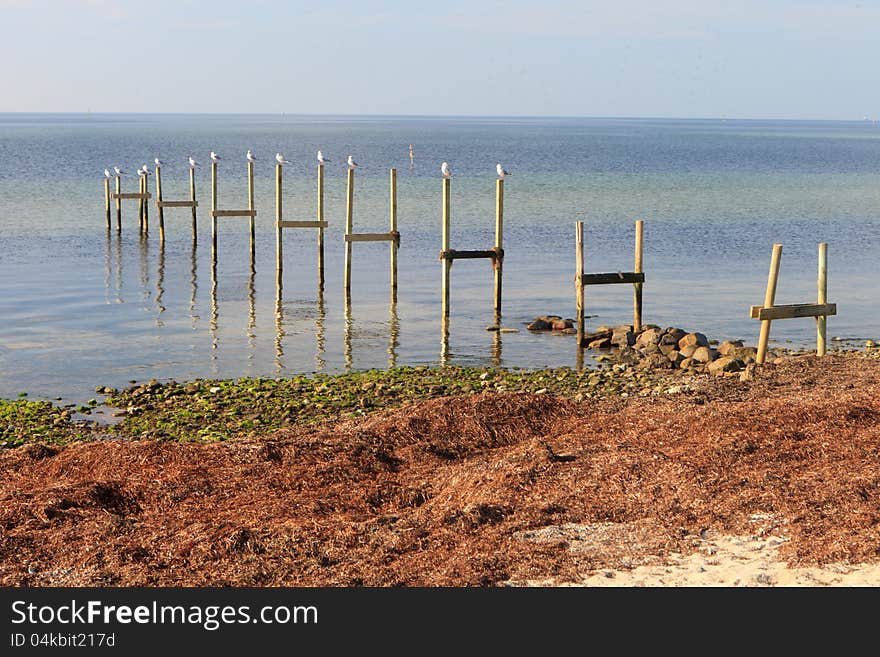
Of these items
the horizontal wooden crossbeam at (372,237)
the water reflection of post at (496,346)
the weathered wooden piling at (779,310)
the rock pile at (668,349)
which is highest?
the horizontal wooden crossbeam at (372,237)

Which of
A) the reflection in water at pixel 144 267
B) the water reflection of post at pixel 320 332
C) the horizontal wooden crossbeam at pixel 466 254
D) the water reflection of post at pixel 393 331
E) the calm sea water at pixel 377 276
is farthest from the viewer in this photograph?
the reflection in water at pixel 144 267

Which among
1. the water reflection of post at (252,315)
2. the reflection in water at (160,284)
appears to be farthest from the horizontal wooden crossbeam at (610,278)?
the reflection in water at (160,284)

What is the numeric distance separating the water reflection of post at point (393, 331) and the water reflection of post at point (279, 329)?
2.15m

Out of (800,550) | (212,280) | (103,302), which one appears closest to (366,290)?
(212,280)

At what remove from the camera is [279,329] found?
85.7 ft

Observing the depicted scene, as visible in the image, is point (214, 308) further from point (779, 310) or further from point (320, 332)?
point (779, 310)

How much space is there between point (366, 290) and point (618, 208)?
29423 millimetres

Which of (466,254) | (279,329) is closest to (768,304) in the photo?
(466,254)

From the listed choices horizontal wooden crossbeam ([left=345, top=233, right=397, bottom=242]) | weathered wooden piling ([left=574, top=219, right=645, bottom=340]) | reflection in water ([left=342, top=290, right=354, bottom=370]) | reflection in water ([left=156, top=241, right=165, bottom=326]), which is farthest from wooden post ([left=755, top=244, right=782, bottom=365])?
reflection in water ([left=156, top=241, right=165, bottom=326])

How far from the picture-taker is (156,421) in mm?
17297

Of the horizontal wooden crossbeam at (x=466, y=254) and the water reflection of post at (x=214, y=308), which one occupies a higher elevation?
the horizontal wooden crossbeam at (x=466, y=254)

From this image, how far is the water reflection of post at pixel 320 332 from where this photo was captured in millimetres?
22469

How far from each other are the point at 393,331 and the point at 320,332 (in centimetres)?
162

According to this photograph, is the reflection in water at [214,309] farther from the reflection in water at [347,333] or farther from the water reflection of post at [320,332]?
the reflection in water at [347,333]
